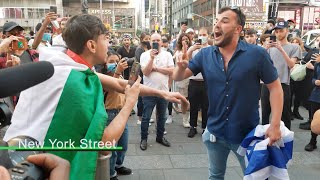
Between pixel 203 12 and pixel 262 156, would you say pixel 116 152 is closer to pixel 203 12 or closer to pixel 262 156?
pixel 262 156

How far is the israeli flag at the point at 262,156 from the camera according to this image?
107 inches

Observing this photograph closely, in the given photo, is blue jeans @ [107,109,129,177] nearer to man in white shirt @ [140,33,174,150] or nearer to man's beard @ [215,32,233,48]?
man in white shirt @ [140,33,174,150]

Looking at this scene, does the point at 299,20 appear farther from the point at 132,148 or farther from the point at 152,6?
the point at 152,6

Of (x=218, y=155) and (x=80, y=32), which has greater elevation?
(x=80, y=32)

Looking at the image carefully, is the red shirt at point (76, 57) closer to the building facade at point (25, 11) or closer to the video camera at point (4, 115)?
the video camera at point (4, 115)

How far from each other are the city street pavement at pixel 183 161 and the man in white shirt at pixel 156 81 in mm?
237

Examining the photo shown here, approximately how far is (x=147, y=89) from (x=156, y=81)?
311 centimetres

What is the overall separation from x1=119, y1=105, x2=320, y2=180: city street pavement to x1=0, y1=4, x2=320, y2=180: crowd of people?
18 centimetres

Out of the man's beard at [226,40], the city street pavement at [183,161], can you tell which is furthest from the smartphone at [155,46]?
the man's beard at [226,40]

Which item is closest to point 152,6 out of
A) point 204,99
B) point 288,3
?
point 288,3

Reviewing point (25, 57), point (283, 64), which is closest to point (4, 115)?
point (25, 57)

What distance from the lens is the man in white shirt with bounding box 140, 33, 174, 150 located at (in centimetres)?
513

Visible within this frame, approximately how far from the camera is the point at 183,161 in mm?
4637

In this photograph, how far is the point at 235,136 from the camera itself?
285 cm
